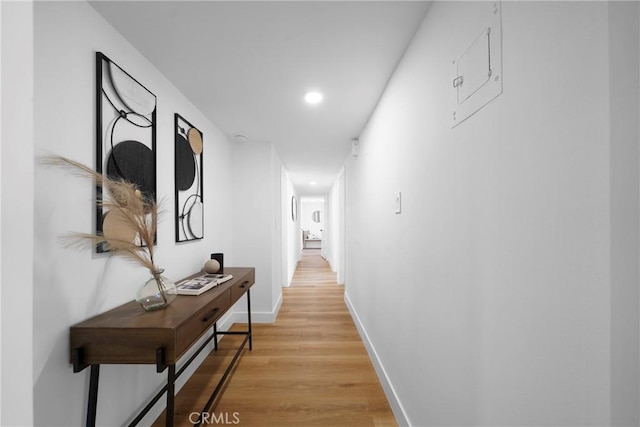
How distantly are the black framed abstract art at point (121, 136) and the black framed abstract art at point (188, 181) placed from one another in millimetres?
334

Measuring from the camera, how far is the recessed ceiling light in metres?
2.08

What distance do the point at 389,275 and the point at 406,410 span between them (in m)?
0.80

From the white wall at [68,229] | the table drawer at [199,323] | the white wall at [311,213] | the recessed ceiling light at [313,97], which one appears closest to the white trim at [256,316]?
the table drawer at [199,323]

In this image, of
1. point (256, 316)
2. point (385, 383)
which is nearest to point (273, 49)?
point (385, 383)

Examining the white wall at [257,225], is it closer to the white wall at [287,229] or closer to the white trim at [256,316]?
the white trim at [256,316]

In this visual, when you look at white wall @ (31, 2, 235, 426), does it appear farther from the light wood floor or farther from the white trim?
the white trim

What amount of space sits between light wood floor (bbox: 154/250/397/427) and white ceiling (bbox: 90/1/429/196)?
230cm

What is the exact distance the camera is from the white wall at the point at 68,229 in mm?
990

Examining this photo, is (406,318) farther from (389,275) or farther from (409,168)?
(409,168)

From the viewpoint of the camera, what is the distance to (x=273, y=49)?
5.07ft

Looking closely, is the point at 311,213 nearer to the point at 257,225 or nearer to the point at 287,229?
the point at 287,229

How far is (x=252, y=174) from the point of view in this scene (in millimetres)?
3387

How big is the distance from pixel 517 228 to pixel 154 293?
159 centimetres

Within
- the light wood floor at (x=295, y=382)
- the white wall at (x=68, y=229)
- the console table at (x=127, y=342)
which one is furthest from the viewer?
the light wood floor at (x=295, y=382)
